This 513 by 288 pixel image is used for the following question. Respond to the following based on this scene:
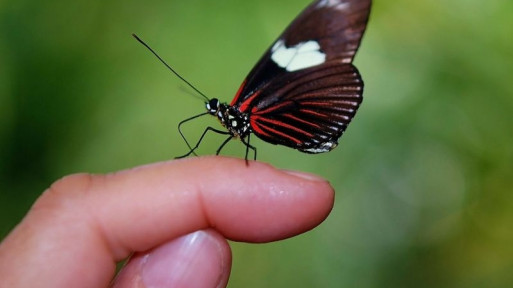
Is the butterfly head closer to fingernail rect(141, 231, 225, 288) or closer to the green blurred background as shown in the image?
fingernail rect(141, 231, 225, 288)

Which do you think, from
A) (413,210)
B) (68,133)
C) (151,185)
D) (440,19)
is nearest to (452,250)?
(413,210)

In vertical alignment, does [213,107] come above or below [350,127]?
above

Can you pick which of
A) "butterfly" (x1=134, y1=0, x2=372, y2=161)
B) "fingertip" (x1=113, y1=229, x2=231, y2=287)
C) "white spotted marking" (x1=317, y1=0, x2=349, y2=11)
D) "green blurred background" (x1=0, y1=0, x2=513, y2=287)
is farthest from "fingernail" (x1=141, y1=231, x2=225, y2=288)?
"green blurred background" (x1=0, y1=0, x2=513, y2=287)

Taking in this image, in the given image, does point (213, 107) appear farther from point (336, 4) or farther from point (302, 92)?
point (336, 4)

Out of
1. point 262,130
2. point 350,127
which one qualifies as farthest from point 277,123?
point 350,127

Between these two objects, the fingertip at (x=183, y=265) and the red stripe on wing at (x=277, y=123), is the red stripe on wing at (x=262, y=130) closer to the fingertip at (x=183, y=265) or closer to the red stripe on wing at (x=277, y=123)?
the red stripe on wing at (x=277, y=123)

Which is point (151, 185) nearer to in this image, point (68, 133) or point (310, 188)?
point (310, 188)

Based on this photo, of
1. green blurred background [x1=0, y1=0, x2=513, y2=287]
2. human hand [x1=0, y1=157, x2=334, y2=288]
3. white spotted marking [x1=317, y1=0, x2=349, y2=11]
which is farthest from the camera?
green blurred background [x1=0, y1=0, x2=513, y2=287]
